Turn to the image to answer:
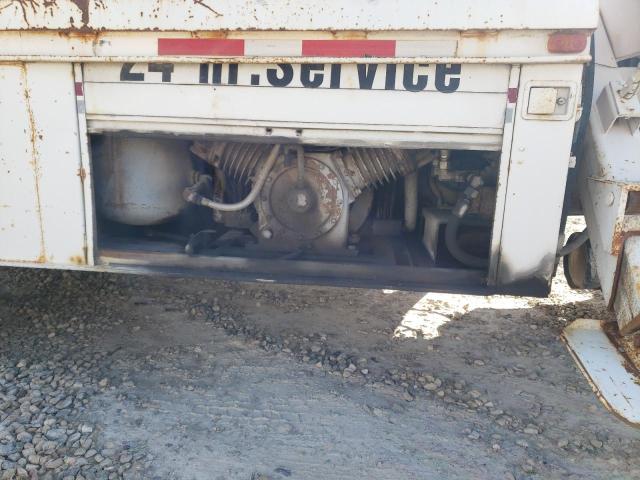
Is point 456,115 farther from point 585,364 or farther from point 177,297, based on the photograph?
point 177,297

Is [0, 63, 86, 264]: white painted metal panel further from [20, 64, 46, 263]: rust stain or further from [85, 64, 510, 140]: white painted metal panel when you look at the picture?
[85, 64, 510, 140]: white painted metal panel

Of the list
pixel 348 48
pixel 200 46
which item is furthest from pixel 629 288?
pixel 200 46

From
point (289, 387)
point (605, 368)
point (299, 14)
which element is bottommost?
point (289, 387)

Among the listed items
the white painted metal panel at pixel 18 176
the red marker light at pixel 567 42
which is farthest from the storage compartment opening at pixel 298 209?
the red marker light at pixel 567 42

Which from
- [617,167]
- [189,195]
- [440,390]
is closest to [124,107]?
[189,195]

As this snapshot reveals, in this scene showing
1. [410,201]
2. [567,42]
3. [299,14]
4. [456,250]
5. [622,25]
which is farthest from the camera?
[410,201]

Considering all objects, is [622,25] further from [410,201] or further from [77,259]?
[77,259]

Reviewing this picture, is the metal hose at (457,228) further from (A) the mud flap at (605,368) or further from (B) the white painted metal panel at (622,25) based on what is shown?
(B) the white painted metal panel at (622,25)

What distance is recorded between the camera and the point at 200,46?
2477 mm

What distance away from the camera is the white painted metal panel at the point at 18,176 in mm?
2676

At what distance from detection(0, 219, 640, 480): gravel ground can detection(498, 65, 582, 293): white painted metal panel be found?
66 cm

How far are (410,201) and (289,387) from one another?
119cm

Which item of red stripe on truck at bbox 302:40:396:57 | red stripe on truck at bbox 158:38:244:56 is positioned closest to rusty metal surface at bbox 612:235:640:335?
red stripe on truck at bbox 302:40:396:57

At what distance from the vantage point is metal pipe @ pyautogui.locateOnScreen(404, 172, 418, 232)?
9.98 ft
